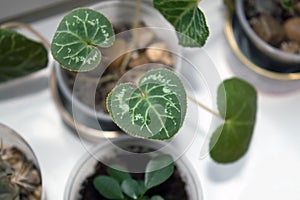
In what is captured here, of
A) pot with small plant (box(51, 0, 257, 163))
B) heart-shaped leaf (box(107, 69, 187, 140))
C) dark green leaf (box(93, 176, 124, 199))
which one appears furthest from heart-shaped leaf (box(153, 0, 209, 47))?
dark green leaf (box(93, 176, 124, 199))

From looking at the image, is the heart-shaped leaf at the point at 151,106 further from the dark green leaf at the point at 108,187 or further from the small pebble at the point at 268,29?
the small pebble at the point at 268,29

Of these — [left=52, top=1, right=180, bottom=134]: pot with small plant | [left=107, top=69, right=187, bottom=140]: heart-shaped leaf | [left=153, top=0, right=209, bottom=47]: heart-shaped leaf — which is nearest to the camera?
[left=107, top=69, right=187, bottom=140]: heart-shaped leaf

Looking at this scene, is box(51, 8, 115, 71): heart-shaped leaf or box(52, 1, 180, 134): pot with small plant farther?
box(52, 1, 180, 134): pot with small plant

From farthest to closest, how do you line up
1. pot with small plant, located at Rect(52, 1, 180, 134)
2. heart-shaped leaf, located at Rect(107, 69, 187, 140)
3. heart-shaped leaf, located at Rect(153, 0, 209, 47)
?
pot with small plant, located at Rect(52, 1, 180, 134) → heart-shaped leaf, located at Rect(153, 0, 209, 47) → heart-shaped leaf, located at Rect(107, 69, 187, 140)

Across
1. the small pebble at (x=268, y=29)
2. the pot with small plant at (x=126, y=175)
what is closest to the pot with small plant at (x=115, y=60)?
the pot with small plant at (x=126, y=175)

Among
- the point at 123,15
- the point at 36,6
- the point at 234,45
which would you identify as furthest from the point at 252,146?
the point at 36,6

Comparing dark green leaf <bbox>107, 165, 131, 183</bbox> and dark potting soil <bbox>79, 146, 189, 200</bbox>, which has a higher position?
dark green leaf <bbox>107, 165, 131, 183</bbox>

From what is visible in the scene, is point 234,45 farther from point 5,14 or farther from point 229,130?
point 5,14

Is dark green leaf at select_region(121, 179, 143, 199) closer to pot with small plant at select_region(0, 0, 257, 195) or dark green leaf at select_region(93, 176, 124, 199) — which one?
dark green leaf at select_region(93, 176, 124, 199)

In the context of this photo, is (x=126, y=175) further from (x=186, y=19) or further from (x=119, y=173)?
(x=186, y=19)
